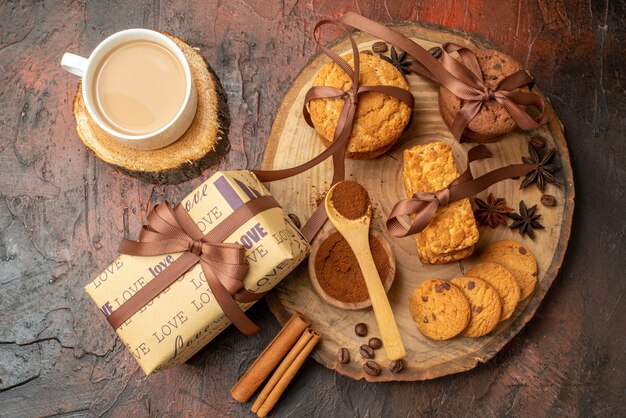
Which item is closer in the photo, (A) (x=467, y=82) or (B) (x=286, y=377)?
(A) (x=467, y=82)

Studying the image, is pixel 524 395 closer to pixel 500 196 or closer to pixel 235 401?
pixel 500 196

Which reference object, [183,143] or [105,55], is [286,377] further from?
[105,55]

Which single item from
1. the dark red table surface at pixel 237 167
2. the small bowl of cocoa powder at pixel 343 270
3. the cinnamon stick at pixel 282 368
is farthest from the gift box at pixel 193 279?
the dark red table surface at pixel 237 167

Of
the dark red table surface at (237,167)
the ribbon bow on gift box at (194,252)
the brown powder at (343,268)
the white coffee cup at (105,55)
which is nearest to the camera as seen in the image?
the ribbon bow on gift box at (194,252)

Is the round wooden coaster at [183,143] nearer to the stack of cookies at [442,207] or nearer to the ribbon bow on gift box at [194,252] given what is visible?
the ribbon bow on gift box at [194,252]

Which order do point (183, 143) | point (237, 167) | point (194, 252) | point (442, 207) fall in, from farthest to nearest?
1. point (237, 167)
2. point (183, 143)
3. point (442, 207)
4. point (194, 252)

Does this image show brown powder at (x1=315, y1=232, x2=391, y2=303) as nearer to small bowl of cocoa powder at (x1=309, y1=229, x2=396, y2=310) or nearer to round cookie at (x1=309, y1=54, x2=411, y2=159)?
small bowl of cocoa powder at (x1=309, y1=229, x2=396, y2=310)

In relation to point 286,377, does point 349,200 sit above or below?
above

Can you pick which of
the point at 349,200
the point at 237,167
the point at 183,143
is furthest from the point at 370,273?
the point at 183,143
